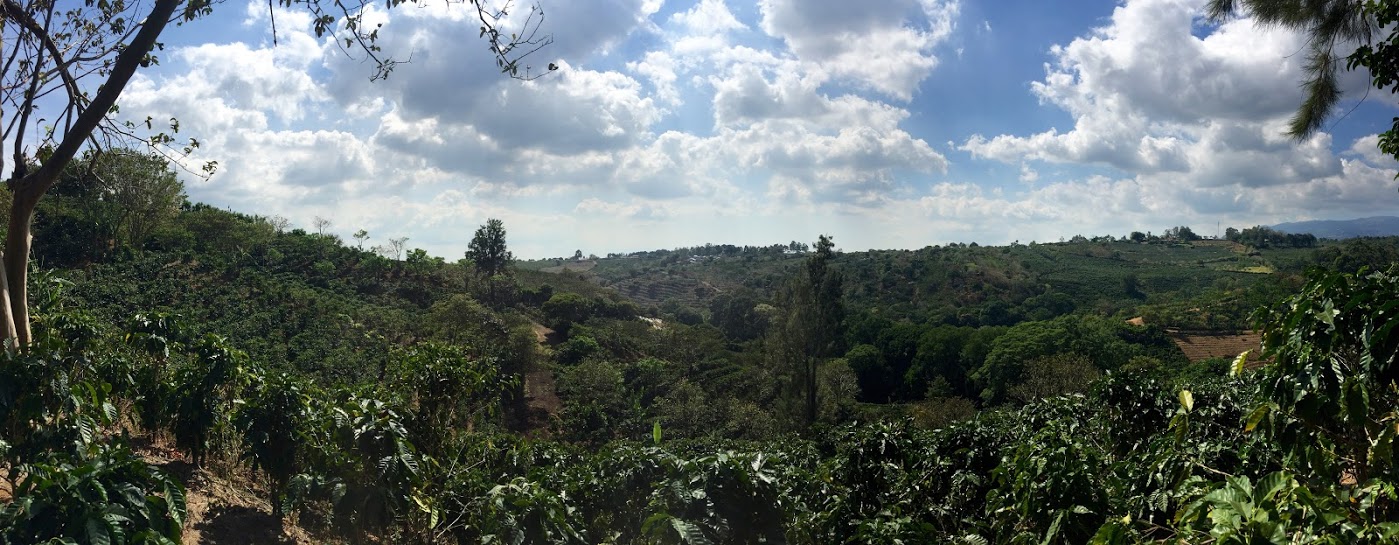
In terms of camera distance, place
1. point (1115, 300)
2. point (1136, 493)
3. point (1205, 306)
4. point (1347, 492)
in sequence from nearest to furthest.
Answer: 1. point (1347, 492)
2. point (1136, 493)
3. point (1205, 306)
4. point (1115, 300)

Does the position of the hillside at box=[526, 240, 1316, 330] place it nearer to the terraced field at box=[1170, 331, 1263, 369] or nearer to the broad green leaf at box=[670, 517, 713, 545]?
the terraced field at box=[1170, 331, 1263, 369]

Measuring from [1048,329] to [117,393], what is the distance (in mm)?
38766

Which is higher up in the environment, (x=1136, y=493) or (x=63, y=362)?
(x=63, y=362)

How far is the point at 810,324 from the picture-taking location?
92.9 feet

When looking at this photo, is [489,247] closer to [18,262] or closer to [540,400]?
[540,400]

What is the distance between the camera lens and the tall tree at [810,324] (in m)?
28.4

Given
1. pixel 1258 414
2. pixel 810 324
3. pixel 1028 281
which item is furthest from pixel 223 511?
pixel 1028 281

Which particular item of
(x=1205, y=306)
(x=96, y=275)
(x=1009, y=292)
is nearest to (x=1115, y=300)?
(x=1009, y=292)

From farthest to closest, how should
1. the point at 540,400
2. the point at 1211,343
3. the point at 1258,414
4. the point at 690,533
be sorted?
the point at 1211,343 → the point at 540,400 → the point at 690,533 → the point at 1258,414

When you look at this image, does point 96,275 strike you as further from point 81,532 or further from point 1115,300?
point 1115,300

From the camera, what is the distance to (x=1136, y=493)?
12.0 ft

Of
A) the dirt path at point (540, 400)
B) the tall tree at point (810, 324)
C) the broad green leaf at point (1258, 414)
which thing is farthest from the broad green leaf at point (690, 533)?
the tall tree at point (810, 324)

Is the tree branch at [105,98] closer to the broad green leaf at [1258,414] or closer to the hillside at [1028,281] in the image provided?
the broad green leaf at [1258,414]

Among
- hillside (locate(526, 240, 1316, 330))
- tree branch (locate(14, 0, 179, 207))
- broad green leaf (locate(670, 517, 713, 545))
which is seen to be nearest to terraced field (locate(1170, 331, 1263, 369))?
hillside (locate(526, 240, 1316, 330))
